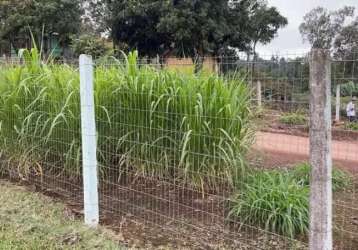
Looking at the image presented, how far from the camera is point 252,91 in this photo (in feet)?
14.1

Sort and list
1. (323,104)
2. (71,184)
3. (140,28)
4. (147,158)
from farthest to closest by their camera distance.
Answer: (140,28)
(71,184)
(147,158)
(323,104)

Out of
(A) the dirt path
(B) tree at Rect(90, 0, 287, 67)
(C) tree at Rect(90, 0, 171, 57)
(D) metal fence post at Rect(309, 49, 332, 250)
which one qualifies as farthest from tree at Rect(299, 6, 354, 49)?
(D) metal fence post at Rect(309, 49, 332, 250)

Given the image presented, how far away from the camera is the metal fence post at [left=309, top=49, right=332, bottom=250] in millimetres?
2668

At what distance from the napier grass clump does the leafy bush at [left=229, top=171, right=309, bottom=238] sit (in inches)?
11.9

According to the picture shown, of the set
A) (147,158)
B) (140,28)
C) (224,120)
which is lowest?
(147,158)

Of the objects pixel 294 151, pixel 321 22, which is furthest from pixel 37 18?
pixel 294 151

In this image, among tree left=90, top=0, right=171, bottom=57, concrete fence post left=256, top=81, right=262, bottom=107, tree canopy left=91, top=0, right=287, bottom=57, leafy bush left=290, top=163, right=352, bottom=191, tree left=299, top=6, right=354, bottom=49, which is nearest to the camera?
concrete fence post left=256, top=81, right=262, bottom=107

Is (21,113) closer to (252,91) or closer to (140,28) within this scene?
(252,91)

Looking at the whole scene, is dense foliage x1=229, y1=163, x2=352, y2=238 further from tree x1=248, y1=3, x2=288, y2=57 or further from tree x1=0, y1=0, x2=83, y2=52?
tree x1=0, y1=0, x2=83, y2=52

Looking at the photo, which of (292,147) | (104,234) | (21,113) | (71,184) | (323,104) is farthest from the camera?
(292,147)

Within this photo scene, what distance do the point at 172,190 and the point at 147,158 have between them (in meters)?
0.37

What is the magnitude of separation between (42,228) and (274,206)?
187 cm

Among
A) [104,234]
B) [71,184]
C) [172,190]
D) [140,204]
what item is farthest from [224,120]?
[71,184]

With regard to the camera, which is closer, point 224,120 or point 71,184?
point 224,120
